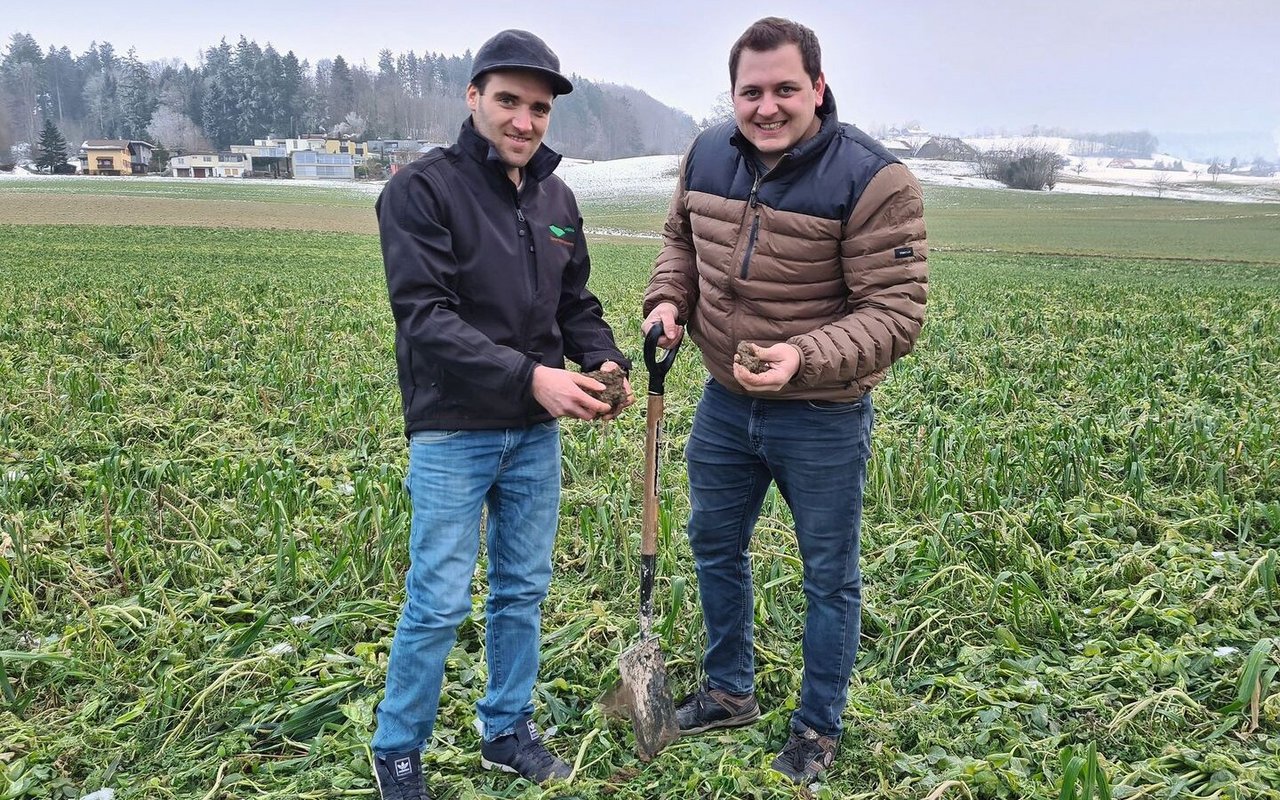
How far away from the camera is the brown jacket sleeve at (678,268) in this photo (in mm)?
3062

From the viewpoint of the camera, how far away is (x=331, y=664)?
3367 millimetres

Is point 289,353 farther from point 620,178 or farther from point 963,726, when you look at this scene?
point 620,178

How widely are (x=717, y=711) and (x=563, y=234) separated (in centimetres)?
177

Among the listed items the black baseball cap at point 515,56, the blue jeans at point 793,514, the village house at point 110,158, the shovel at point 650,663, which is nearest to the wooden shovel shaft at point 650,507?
the shovel at point 650,663

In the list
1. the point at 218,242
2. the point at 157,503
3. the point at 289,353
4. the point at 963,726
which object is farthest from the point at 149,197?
the point at 963,726

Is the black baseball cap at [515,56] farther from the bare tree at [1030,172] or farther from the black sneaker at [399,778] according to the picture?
the bare tree at [1030,172]

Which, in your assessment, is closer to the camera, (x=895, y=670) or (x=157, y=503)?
(x=895, y=670)

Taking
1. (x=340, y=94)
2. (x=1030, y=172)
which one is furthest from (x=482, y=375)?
(x=340, y=94)

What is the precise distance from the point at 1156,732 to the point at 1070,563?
1.53m

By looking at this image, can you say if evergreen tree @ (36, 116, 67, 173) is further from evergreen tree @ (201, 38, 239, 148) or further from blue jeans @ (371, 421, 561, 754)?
blue jeans @ (371, 421, 561, 754)

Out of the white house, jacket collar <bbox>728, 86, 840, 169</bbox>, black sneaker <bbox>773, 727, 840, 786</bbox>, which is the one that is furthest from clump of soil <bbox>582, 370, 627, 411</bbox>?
the white house

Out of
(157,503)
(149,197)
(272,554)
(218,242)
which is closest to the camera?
(272,554)

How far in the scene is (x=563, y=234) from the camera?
2.79 metres

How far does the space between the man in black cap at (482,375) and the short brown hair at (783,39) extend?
0.56m
